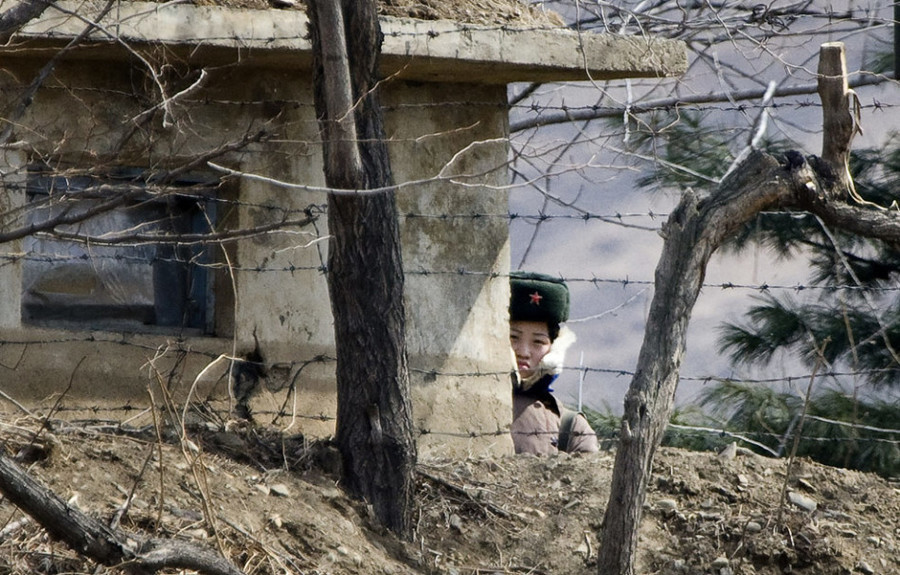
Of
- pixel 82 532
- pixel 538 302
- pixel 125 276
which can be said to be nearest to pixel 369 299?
pixel 82 532

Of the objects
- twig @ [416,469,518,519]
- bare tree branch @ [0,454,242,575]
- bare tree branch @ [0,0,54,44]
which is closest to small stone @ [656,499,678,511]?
twig @ [416,469,518,519]

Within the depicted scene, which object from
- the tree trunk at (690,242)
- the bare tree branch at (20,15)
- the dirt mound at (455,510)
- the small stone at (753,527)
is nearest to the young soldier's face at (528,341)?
the dirt mound at (455,510)

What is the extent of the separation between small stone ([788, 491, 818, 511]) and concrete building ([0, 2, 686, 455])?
1432 millimetres

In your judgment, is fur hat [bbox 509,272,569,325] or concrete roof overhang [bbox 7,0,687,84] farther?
fur hat [bbox 509,272,569,325]

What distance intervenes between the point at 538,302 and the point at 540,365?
35 cm

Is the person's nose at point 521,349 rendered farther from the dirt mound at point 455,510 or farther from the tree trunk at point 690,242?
the tree trunk at point 690,242

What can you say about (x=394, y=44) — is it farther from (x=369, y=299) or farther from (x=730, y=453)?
(x=730, y=453)

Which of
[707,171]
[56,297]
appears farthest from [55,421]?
[707,171]

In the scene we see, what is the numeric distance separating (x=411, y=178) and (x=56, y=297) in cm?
173

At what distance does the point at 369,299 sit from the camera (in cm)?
514

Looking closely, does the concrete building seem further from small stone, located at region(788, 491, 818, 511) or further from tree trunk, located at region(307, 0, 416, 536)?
small stone, located at region(788, 491, 818, 511)

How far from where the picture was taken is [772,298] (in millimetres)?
9125

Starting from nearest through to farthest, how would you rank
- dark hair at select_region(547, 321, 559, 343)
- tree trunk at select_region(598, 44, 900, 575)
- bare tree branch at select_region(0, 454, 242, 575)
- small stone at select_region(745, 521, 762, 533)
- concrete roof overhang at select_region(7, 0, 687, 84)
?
bare tree branch at select_region(0, 454, 242, 575)
tree trunk at select_region(598, 44, 900, 575)
small stone at select_region(745, 521, 762, 533)
concrete roof overhang at select_region(7, 0, 687, 84)
dark hair at select_region(547, 321, 559, 343)

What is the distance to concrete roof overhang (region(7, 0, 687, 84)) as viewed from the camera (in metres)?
5.88
